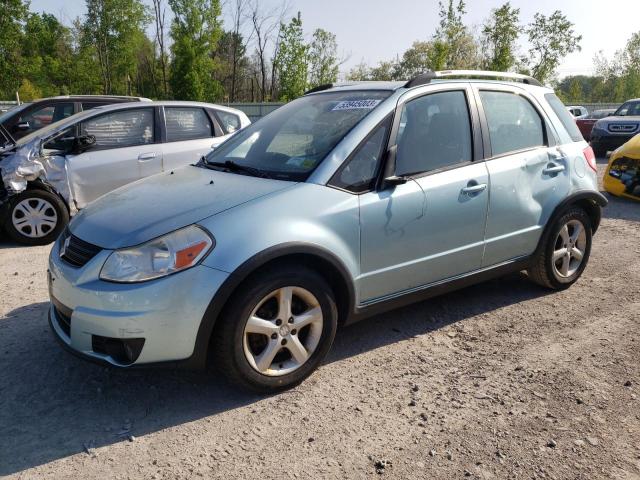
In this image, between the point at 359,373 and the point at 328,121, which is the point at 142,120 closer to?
the point at 328,121

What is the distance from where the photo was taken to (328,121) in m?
3.66

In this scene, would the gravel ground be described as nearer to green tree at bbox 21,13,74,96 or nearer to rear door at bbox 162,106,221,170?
rear door at bbox 162,106,221,170

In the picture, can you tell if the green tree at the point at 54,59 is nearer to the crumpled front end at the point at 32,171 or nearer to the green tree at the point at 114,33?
the green tree at the point at 114,33

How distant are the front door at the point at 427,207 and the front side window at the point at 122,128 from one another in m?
4.32

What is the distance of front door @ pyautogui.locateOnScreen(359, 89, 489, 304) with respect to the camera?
3295mm

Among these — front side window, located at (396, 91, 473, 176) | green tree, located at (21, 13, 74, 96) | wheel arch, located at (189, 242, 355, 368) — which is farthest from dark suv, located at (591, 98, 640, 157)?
green tree, located at (21, 13, 74, 96)

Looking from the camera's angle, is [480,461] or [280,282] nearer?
[480,461]

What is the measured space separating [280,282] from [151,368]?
793 mm

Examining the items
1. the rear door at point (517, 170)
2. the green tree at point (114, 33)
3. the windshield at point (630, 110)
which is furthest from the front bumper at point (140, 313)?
the green tree at point (114, 33)

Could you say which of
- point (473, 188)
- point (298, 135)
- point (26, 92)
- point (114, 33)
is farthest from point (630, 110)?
point (26, 92)

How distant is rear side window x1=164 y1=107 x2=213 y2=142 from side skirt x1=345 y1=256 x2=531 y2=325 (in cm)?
452

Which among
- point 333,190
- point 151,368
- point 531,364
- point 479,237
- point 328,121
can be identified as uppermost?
point 328,121

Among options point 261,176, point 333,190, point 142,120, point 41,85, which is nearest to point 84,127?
point 142,120

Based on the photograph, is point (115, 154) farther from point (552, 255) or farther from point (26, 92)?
point (26, 92)
